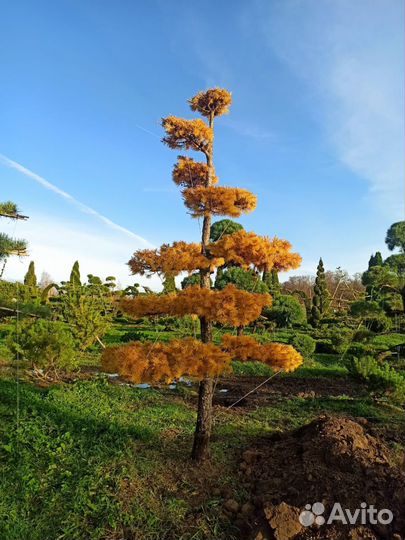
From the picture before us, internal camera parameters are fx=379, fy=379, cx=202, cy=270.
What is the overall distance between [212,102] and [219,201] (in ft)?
5.22

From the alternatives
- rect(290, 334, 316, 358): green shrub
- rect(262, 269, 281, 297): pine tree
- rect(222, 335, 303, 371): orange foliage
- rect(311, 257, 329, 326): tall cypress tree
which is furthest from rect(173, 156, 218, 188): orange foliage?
rect(311, 257, 329, 326): tall cypress tree

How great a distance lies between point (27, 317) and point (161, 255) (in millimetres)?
6653

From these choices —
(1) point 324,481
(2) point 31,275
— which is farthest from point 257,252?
(2) point 31,275

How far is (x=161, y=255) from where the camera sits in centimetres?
461

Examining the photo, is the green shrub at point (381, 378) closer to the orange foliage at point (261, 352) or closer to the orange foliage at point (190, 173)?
the orange foliage at point (261, 352)

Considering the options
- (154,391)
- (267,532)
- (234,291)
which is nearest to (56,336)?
(154,391)

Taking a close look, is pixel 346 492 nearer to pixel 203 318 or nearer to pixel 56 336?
pixel 203 318

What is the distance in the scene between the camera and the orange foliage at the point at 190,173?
518cm

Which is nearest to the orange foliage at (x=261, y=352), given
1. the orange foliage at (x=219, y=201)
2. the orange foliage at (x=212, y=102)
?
the orange foliage at (x=219, y=201)

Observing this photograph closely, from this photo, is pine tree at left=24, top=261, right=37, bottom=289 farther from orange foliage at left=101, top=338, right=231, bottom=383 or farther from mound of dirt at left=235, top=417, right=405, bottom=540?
mound of dirt at left=235, top=417, right=405, bottom=540

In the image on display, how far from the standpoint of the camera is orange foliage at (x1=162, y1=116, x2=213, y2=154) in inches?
200

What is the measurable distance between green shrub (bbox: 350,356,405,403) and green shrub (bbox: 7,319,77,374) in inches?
238

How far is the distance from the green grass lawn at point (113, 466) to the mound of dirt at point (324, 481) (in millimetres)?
363

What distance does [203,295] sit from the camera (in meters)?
4.32
